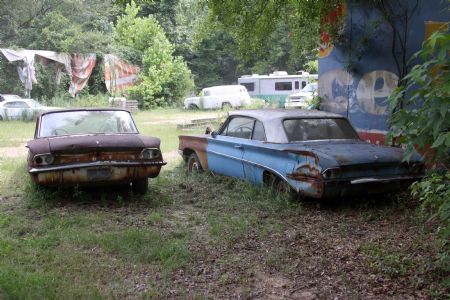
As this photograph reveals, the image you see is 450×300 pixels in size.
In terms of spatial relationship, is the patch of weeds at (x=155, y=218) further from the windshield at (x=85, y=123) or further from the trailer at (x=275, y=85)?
the trailer at (x=275, y=85)

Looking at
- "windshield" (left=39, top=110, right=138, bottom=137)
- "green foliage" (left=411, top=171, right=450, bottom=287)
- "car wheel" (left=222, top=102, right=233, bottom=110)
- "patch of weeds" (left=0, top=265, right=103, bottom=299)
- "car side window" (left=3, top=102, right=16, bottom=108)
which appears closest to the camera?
"green foliage" (left=411, top=171, right=450, bottom=287)

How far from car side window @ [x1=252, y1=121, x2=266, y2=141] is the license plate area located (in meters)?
2.17

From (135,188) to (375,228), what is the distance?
3.51m

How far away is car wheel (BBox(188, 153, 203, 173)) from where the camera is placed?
358 inches

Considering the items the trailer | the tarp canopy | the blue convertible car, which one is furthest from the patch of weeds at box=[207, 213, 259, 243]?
the trailer

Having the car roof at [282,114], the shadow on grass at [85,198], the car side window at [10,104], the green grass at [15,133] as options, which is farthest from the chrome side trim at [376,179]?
the car side window at [10,104]

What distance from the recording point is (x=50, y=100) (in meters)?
28.3

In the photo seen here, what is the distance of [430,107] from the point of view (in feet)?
11.6

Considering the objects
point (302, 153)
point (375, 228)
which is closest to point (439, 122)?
point (375, 228)

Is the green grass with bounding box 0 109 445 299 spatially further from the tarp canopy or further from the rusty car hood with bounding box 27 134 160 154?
the tarp canopy

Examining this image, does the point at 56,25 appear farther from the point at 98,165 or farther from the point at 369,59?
the point at 98,165

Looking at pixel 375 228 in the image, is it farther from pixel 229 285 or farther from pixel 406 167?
pixel 229 285

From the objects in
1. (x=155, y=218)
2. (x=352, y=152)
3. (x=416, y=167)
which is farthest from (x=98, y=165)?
(x=416, y=167)

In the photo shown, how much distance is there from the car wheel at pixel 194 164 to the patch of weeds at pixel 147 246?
11.5ft
